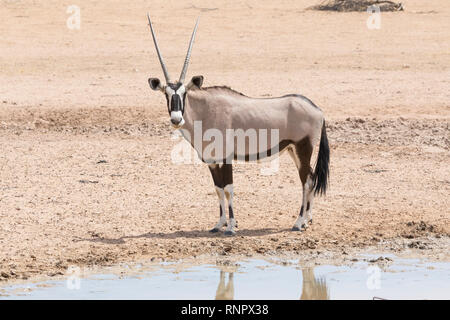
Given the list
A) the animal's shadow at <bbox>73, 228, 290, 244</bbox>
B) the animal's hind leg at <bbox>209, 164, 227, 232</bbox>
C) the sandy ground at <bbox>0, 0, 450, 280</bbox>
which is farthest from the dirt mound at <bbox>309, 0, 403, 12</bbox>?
the animal's hind leg at <bbox>209, 164, 227, 232</bbox>

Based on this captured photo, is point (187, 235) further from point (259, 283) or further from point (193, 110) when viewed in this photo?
point (259, 283)

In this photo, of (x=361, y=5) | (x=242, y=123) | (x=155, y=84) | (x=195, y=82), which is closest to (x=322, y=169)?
(x=242, y=123)

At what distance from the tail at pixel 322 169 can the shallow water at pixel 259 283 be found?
1217mm

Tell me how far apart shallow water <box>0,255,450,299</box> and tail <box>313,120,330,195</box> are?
122cm

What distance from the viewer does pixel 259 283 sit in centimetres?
840

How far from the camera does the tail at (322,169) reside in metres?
9.98

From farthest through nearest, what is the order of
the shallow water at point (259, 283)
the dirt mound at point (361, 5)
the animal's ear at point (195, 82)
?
the dirt mound at point (361, 5), the animal's ear at point (195, 82), the shallow water at point (259, 283)

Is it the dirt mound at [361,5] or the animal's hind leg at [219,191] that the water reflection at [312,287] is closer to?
the animal's hind leg at [219,191]

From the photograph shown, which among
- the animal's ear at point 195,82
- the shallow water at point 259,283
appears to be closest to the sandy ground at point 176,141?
the shallow water at point 259,283
